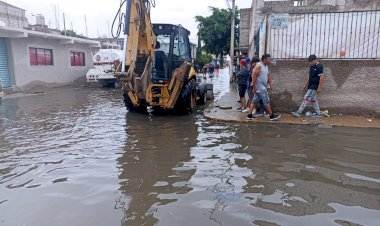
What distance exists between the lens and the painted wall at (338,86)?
28.6ft

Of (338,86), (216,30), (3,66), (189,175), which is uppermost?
(216,30)

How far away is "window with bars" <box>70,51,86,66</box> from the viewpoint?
24.4 metres

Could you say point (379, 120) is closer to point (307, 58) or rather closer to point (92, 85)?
point (307, 58)

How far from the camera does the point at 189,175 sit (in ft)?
16.2

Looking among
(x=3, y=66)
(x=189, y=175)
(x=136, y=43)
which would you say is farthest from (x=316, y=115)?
(x=3, y=66)

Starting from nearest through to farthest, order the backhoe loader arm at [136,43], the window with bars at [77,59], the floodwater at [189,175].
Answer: the floodwater at [189,175] < the backhoe loader arm at [136,43] < the window with bars at [77,59]

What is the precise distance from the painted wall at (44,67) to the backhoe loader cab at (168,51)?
40.2ft

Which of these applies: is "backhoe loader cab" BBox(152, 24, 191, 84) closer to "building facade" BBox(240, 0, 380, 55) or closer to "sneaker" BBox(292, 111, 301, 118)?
"building facade" BBox(240, 0, 380, 55)

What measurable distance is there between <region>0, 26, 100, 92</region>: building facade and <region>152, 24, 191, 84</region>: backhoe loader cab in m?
10.8

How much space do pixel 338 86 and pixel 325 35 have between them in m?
1.49

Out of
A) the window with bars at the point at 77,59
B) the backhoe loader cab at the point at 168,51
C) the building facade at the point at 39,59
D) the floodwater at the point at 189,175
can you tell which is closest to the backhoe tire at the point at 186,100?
the backhoe loader cab at the point at 168,51

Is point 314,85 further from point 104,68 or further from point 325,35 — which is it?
point 104,68

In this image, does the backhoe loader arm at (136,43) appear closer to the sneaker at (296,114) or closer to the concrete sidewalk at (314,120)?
the concrete sidewalk at (314,120)

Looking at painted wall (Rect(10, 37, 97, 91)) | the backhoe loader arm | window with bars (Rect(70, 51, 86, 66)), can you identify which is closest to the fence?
the backhoe loader arm
